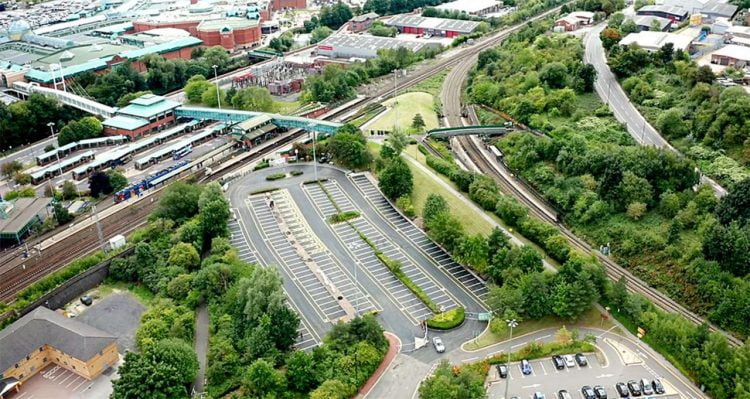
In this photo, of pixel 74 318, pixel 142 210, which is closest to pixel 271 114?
pixel 142 210

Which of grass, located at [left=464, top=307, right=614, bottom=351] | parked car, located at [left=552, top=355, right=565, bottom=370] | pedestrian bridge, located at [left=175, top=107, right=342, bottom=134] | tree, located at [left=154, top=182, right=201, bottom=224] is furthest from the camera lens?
pedestrian bridge, located at [left=175, top=107, right=342, bottom=134]

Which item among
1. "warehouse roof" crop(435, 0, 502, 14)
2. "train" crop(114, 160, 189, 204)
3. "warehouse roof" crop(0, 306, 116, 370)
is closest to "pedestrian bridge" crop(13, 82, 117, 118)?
"train" crop(114, 160, 189, 204)

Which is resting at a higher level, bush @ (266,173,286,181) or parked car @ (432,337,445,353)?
bush @ (266,173,286,181)

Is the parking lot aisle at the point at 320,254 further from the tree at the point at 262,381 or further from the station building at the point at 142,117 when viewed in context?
the station building at the point at 142,117

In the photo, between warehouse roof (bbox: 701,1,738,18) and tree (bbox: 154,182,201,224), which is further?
warehouse roof (bbox: 701,1,738,18)

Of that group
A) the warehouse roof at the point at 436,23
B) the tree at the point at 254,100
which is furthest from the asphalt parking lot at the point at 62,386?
the warehouse roof at the point at 436,23

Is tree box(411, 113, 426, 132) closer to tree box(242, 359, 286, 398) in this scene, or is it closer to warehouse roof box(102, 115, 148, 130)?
warehouse roof box(102, 115, 148, 130)

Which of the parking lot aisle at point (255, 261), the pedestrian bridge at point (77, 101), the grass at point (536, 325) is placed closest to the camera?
the grass at point (536, 325)
